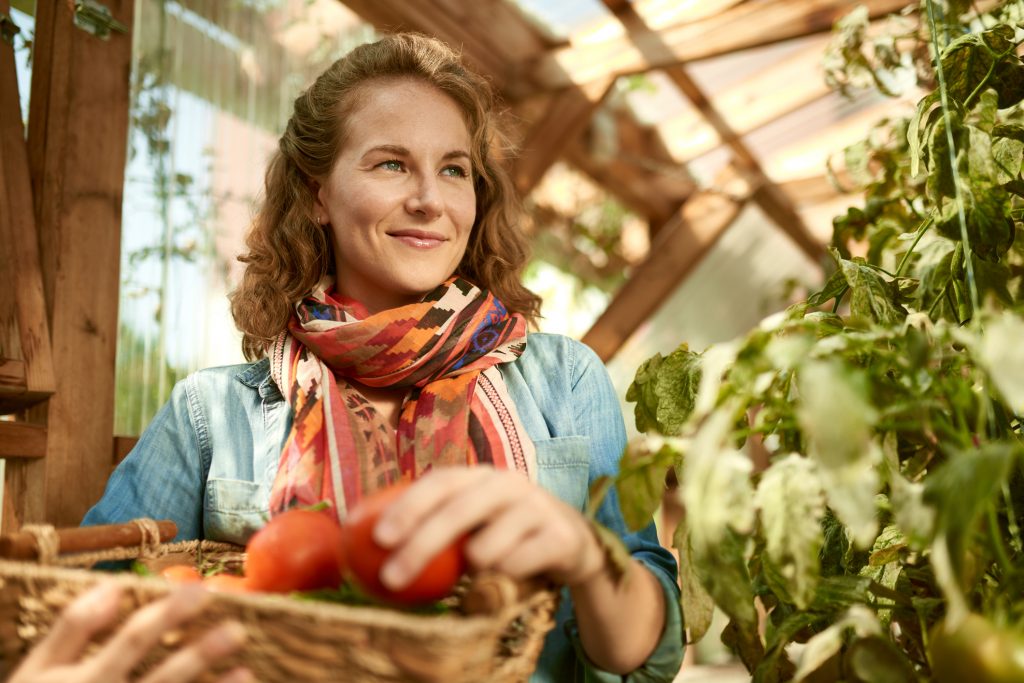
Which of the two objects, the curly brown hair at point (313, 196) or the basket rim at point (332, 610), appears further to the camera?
the curly brown hair at point (313, 196)

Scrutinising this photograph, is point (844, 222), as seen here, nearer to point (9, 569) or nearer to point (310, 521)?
point (310, 521)

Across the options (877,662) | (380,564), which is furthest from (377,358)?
(877,662)

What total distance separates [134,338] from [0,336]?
31 cm

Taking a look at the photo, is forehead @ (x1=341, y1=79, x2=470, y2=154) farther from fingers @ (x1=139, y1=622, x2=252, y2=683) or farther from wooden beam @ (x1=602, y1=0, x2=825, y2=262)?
wooden beam @ (x1=602, y1=0, x2=825, y2=262)

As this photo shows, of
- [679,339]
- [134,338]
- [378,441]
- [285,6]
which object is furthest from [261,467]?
[679,339]

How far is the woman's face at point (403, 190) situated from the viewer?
122 cm

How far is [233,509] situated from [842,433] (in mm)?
817

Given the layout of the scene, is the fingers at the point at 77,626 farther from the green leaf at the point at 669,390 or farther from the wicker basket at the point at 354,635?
the green leaf at the point at 669,390

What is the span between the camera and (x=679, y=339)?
3.90 meters

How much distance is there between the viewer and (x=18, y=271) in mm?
1306

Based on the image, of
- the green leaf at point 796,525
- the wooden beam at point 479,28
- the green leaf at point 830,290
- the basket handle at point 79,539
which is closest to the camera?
the green leaf at point 796,525

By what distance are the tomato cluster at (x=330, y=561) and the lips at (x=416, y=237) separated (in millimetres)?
559

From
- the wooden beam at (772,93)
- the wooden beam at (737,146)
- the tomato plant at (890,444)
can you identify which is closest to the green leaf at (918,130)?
the tomato plant at (890,444)

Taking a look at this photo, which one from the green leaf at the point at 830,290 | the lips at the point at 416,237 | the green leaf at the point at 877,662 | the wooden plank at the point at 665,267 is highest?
the wooden plank at the point at 665,267
